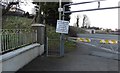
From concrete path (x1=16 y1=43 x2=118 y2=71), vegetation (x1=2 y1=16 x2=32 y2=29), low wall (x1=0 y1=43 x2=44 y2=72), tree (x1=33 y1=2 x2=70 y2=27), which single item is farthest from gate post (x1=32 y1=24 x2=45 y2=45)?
tree (x1=33 y1=2 x2=70 y2=27)

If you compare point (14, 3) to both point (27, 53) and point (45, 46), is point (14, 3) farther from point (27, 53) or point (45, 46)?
point (45, 46)

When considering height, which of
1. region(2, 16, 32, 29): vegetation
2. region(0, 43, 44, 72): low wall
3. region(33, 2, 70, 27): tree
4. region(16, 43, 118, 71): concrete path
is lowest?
region(16, 43, 118, 71): concrete path

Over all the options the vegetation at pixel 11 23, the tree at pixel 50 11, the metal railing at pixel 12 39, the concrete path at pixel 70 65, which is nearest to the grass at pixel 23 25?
the vegetation at pixel 11 23

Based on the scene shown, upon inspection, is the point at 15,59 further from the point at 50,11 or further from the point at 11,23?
the point at 50,11

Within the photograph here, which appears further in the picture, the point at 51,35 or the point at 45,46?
the point at 51,35

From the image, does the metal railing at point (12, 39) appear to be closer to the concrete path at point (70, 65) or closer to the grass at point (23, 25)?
the concrete path at point (70, 65)

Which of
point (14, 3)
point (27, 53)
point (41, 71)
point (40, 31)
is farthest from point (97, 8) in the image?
point (41, 71)

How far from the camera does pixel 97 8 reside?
16016 mm

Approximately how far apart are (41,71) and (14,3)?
545cm

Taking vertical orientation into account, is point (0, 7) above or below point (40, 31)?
above

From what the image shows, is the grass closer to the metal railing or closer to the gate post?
→ the gate post

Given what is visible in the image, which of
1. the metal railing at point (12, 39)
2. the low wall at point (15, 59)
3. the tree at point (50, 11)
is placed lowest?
the low wall at point (15, 59)

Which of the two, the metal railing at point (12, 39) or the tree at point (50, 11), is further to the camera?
the tree at point (50, 11)

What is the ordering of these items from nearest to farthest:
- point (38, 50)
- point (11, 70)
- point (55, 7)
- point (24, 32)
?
point (11, 70), point (24, 32), point (38, 50), point (55, 7)
